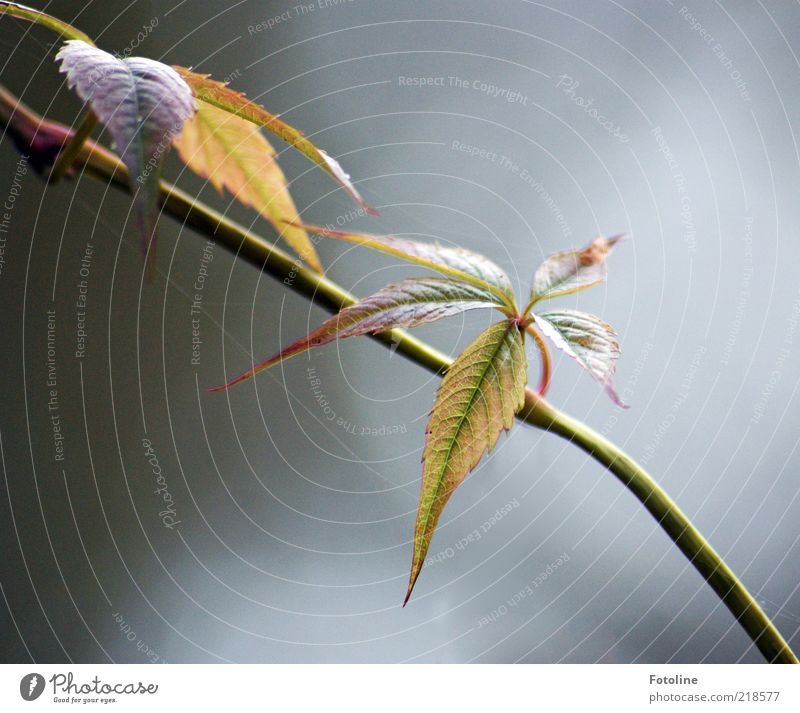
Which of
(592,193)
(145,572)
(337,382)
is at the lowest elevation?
(145,572)

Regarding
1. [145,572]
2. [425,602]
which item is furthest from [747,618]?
[145,572]

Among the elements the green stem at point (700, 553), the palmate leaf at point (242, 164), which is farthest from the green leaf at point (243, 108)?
the green stem at point (700, 553)

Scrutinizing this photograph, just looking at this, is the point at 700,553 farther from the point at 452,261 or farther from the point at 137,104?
the point at 137,104

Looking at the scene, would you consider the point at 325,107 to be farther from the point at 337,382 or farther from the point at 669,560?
the point at 669,560

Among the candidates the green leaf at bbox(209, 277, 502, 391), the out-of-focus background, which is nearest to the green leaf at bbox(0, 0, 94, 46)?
the out-of-focus background

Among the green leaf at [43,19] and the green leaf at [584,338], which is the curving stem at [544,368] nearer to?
the green leaf at [584,338]
